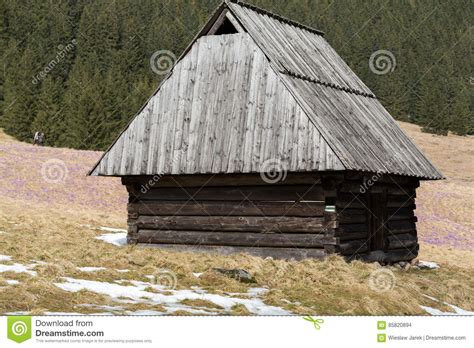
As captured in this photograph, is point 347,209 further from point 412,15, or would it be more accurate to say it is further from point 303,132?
point 412,15

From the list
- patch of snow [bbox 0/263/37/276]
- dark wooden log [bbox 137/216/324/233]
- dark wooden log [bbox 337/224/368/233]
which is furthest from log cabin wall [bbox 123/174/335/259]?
patch of snow [bbox 0/263/37/276]

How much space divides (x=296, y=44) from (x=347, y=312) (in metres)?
10.7

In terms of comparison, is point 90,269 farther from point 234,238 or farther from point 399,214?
point 399,214

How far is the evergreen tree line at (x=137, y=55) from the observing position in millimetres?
85062

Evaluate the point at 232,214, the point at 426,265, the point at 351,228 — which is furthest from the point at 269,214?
the point at 426,265

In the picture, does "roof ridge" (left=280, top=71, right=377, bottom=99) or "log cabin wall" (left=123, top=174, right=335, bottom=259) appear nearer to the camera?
"log cabin wall" (left=123, top=174, right=335, bottom=259)

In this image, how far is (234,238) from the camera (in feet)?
57.8

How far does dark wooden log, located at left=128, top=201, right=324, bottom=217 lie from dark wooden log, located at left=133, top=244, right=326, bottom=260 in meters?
0.81

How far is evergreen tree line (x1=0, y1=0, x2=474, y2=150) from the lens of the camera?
8506cm

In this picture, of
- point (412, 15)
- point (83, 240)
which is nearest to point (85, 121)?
point (83, 240)

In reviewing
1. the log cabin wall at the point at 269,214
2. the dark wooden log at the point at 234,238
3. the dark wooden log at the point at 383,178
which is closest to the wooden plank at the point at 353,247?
the log cabin wall at the point at 269,214

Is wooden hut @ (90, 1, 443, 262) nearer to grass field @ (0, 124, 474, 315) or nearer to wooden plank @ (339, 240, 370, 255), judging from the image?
wooden plank @ (339, 240, 370, 255)

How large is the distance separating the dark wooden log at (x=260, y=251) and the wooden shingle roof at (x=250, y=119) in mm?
1952

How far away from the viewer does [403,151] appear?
19953 millimetres
